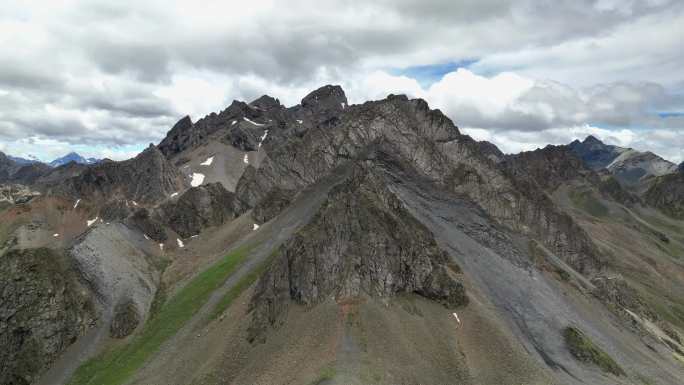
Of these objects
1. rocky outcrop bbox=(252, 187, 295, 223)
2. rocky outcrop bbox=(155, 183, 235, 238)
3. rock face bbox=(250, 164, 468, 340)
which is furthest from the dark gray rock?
rocky outcrop bbox=(155, 183, 235, 238)

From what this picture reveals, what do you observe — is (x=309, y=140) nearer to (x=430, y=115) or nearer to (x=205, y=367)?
(x=430, y=115)

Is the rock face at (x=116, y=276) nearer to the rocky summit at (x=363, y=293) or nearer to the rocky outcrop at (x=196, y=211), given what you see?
the rocky summit at (x=363, y=293)

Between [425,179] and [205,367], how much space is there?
193 ft

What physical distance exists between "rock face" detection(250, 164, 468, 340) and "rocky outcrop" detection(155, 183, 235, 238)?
88771mm

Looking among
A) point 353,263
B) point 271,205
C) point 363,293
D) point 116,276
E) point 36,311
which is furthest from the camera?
point 271,205

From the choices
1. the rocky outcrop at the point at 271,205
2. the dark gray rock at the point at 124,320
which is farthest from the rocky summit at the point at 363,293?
the rocky outcrop at the point at 271,205

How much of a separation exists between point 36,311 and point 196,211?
7486 centimetres

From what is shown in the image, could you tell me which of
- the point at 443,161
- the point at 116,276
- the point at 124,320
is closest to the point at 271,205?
the point at 116,276

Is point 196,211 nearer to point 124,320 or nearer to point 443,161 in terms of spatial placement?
point 124,320

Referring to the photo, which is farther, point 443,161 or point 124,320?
point 443,161

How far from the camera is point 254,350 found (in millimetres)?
62688

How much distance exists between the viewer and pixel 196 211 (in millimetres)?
158875

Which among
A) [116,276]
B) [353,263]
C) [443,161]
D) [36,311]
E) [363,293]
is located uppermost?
[443,161]

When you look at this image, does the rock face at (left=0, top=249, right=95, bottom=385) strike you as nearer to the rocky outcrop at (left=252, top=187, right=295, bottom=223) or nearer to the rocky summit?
the rocky summit
